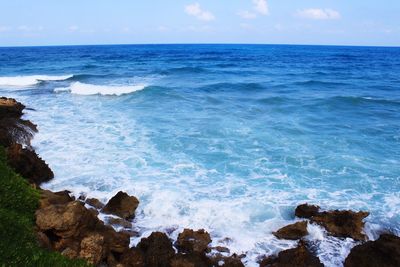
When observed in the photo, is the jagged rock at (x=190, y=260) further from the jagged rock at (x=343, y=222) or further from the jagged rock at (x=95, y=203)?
the jagged rock at (x=95, y=203)

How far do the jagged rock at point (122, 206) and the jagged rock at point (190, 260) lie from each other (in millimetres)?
2740

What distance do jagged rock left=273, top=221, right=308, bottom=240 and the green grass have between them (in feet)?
16.2

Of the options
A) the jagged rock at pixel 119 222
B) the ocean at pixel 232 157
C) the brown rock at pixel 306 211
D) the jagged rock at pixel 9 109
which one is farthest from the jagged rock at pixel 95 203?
the jagged rock at pixel 9 109

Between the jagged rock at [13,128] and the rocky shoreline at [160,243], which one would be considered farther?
the jagged rock at [13,128]

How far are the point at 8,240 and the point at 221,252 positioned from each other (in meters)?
4.37

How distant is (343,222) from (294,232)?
1.29 meters

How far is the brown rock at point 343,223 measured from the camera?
9.10m

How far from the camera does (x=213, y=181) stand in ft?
40.6

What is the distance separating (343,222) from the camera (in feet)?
30.6

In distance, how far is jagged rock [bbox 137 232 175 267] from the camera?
7.53m

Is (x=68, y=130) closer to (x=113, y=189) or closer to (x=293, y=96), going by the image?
(x=113, y=189)

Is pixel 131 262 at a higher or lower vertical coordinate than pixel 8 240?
lower

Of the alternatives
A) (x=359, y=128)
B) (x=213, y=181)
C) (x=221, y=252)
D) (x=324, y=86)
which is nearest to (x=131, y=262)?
(x=221, y=252)

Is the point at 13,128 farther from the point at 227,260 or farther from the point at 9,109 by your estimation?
the point at 227,260
